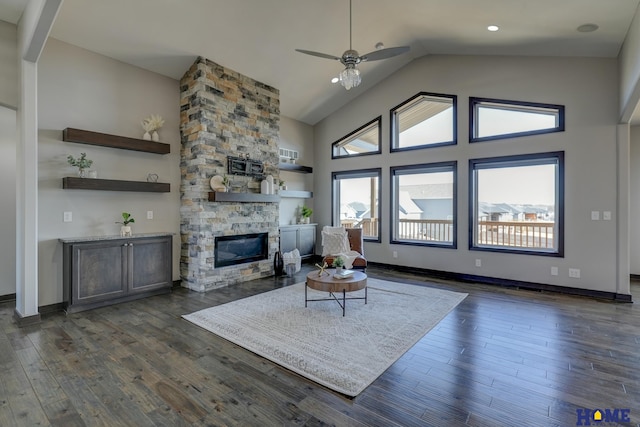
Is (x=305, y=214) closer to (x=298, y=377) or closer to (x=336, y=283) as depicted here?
(x=336, y=283)

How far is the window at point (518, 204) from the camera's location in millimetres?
5223

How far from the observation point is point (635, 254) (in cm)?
603

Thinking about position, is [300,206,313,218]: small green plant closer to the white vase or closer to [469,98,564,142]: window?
the white vase

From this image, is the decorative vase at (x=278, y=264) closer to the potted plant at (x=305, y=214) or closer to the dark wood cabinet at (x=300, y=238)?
the dark wood cabinet at (x=300, y=238)

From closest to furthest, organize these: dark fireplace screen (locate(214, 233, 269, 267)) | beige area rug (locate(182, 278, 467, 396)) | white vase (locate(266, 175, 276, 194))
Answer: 1. beige area rug (locate(182, 278, 467, 396))
2. dark fireplace screen (locate(214, 233, 269, 267))
3. white vase (locate(266, 175, 276, 194))

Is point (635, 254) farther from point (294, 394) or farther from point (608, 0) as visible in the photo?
point (294, 394)

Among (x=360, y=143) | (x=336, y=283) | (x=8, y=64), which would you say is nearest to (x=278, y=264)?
(x=336, y=283)

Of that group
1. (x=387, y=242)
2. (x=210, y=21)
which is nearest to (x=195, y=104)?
(x=210, y=21)

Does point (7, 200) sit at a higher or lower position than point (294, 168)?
lower

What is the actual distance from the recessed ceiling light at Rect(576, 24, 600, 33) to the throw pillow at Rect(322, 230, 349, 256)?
179 inches

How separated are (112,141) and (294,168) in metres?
3.78

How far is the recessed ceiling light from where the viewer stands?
3940 millimetres

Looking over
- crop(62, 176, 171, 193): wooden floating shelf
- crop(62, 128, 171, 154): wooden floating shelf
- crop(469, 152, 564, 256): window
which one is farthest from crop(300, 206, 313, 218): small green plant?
crop(469, 152, 564, 256): window

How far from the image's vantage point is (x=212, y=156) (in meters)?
5.35
